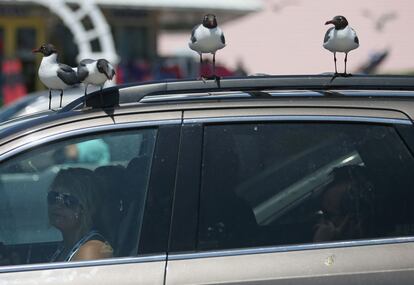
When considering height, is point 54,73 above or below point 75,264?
above

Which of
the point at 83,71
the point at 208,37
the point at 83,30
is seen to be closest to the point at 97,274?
the point at 83,71

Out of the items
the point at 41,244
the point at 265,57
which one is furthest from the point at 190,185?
the point at 265,57

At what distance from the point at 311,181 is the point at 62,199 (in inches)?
36.1


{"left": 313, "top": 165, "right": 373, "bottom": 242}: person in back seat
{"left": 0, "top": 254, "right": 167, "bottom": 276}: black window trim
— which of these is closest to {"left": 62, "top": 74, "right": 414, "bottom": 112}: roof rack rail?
{"left": 313, "top": 165, "right": 373, "bottom": 242}: person in back seat

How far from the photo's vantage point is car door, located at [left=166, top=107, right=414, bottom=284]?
2.74 meters

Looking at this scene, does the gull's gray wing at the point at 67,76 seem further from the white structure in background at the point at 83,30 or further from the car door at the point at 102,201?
the white structure in background at the point at 83,30

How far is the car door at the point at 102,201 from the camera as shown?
2.76m

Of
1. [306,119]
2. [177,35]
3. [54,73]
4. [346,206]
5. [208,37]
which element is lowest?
[346,206]

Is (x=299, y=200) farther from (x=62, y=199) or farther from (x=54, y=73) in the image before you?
(x=54, y=73)

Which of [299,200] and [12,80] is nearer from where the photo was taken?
[299,200]

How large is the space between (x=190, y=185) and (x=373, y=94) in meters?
0.78

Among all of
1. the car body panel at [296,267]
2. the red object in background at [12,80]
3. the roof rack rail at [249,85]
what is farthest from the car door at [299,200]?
the red object in background at [12,80]

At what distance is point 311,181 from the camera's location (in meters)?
3.03

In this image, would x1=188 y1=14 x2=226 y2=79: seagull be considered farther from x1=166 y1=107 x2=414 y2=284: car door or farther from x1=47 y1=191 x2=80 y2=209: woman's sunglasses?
x1=47 y1=191 x2=80 y2=209: woman's sunglasses
